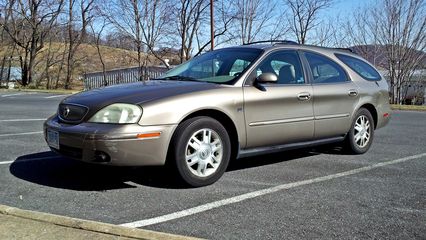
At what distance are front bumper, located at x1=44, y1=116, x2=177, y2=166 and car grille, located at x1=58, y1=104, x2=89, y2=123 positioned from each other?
0.11 m

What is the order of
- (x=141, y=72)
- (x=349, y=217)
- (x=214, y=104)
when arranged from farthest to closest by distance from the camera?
(x=141, y=72) → (x=214, y=104) → (x=349, y=217)

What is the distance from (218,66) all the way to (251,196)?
6.13 ft

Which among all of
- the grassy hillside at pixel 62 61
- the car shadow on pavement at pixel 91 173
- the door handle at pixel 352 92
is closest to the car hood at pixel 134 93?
the car shadow on pavement at pixel 91 173

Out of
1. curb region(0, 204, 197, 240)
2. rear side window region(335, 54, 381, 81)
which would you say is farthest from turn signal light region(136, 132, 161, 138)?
rear side window region(335, 54, 381, 81)

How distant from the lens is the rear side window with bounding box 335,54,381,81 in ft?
21.3

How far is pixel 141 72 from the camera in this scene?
→ 33.1m

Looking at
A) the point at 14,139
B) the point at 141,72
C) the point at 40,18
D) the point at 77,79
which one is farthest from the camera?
the point at 77,79

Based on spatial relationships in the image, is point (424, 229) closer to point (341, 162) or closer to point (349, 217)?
point (349, 217)

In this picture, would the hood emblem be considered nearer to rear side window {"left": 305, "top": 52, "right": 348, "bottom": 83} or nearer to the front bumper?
the front bumper

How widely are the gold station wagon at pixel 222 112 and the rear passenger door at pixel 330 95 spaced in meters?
→ 0.01

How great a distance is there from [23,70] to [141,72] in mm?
10756

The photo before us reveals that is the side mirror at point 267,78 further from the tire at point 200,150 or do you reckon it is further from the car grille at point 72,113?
the car grille at point 72,113

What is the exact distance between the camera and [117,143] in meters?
4.08

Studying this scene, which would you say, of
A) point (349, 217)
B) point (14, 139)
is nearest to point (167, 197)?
point (349, 217)
